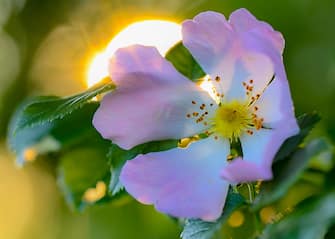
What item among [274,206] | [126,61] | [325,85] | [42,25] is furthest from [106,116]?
[42,25]

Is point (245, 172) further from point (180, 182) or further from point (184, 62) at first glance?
point (184, 62)

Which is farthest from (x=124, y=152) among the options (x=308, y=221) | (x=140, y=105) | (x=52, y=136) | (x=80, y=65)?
(x=80, y=65)

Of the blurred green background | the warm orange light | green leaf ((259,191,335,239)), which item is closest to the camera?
green leaf ((259,191,335,239))

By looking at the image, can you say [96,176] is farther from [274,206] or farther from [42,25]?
[42,25]

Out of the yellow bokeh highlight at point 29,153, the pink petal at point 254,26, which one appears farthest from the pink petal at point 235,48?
the yellow bokeh highlight at point 29,153

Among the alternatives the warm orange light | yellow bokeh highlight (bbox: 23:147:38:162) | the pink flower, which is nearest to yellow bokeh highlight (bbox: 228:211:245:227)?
the pink flower

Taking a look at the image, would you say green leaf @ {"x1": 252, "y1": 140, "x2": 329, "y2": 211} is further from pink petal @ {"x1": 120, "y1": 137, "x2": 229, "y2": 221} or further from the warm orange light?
the warm orange light

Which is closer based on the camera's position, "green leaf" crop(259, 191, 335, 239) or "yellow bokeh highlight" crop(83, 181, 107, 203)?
"green leaf" crop(259, 191, 335, 239)
